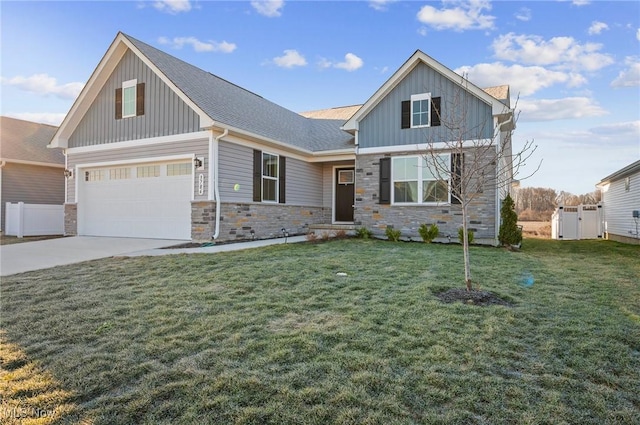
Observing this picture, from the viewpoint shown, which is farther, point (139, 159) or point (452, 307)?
Answer: point (139, 159)

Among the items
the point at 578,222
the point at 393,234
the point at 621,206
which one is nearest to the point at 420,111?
the point at 393,234

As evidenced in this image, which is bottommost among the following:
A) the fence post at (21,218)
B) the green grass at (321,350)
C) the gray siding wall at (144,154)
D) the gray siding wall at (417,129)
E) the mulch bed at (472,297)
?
the green grass at (321,350)

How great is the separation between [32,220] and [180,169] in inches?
284

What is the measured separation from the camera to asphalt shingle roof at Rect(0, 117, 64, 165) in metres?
15.2

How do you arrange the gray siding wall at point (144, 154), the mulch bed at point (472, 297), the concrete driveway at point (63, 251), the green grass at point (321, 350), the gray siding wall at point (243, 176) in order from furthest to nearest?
the gray siding wall at point (243, 176) → the gray siding wall at point (144, 154) → the concrete driveway at point (63, 251) → the mulch bed at point (472, 297) → the green grass at point (321, 350)

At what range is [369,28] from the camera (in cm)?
1226

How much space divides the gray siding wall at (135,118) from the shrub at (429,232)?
718 centimetres

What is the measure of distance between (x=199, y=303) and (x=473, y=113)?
30.9 feet

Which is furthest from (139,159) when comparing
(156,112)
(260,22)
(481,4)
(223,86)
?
(481,4)

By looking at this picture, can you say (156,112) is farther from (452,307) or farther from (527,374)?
(527,374)

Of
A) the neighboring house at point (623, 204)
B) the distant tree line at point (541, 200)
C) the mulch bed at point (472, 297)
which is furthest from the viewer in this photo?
the distant tree line at point (541, 200)

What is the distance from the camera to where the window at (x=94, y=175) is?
1247 centimetres

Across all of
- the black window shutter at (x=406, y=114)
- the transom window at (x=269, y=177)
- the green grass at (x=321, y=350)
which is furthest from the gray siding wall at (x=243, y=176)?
the green grass at (x=321, y=350)

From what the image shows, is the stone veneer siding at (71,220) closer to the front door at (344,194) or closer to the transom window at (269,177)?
the transom window at (269,177)
